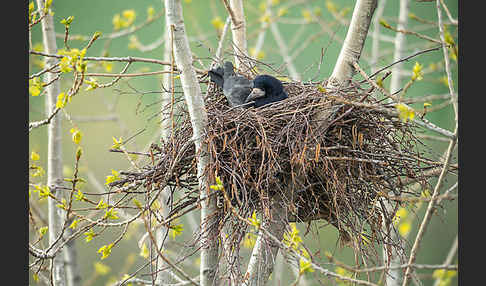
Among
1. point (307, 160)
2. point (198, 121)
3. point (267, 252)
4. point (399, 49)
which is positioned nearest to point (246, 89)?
point (198, 121)

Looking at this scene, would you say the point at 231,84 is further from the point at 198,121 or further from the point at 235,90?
the point at 198,121

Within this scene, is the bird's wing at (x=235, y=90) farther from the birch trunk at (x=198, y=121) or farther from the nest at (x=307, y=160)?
the birch trunk at (x=198, y=121)

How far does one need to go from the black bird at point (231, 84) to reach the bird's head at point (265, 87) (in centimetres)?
5

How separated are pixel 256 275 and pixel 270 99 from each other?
3.03 ft

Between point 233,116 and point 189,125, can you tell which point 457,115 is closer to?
point 233,116

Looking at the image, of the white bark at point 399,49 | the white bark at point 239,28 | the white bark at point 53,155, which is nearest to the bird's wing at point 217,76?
the white bark at point 239,28

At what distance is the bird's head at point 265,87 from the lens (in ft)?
9.63

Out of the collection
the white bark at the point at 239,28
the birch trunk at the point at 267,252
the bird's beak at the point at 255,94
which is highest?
the white bark at the point at 239,28

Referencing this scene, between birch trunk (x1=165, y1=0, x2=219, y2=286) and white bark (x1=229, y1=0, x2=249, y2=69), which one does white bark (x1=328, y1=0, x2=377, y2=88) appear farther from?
white bark (x1=229, y1=0, x2=249, y2=69)

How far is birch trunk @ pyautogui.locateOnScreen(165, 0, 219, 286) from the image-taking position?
2244 millimetres

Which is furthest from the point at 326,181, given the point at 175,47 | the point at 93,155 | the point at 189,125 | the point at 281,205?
the point at 93,155

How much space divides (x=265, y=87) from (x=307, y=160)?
742 millimetres

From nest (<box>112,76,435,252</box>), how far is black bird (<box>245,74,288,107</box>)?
24 cm

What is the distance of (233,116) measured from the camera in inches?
103
